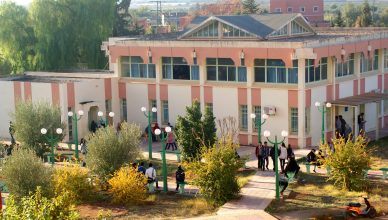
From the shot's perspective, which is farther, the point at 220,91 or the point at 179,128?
the point at 220,91

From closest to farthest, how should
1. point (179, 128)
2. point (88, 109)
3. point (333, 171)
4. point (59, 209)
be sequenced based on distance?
point (59, 209)
point (333, 171)
point (179, 128)
point (88, 109)

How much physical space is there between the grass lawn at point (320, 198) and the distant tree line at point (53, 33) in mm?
27039

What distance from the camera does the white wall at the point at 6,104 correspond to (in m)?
38.0

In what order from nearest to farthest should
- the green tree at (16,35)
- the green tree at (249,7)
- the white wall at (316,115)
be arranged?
the white wall at (316,115), the green tree at (16,35), the green tree at (249,7)

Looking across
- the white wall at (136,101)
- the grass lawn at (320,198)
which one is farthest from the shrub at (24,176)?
the white wall at (136,101)

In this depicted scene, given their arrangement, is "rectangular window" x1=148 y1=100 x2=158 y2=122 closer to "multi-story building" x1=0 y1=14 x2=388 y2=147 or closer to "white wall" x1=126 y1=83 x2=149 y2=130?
"multi-story building" x1=0 y1=14 x2=388 y2=147

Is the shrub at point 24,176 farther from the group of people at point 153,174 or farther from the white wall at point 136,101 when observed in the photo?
the white wall at point 136,101

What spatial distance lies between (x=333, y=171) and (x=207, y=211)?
15.8 ft

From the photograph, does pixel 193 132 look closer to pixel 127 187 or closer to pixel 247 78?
pixel 127 187

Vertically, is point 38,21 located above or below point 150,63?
above

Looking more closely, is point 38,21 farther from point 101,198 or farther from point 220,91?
point 101,198

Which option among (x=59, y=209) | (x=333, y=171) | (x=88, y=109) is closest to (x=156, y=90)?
(x=88, y=109)

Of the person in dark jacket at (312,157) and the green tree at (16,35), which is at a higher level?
the green tree at (16,35)

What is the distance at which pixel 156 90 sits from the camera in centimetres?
3703
